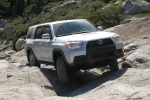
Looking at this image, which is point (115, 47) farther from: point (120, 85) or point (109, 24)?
point (109, 24)

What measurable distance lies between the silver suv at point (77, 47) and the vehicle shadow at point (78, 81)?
37 cm

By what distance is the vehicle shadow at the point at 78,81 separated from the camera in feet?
31.9

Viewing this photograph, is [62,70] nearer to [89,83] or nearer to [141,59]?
[89,83]

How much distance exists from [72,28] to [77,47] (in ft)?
5.39

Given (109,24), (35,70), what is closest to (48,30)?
(35,70)

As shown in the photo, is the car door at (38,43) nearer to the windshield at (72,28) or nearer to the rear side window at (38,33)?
the rear side window at (38,33)

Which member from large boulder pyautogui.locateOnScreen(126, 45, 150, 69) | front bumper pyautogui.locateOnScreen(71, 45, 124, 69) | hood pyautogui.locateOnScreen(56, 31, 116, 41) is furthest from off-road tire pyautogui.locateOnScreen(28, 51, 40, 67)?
large boulder pyautogui.locateOnScreen(126, 45, 150, 69)

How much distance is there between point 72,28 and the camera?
11.1 m

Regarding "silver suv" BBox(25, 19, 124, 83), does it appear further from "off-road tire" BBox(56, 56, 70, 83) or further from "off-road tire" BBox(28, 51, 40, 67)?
"off-road tire" BBox(28, 51, 40, 67)

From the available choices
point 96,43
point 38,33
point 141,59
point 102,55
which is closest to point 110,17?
point 38,33

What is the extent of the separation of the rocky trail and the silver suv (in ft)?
1.55

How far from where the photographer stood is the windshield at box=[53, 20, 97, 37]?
10.9 m

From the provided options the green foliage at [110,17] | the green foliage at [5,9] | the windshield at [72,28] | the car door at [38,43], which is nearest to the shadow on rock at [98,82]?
the windshield at [72,28]

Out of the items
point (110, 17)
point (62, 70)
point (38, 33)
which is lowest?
point (110, 17)
